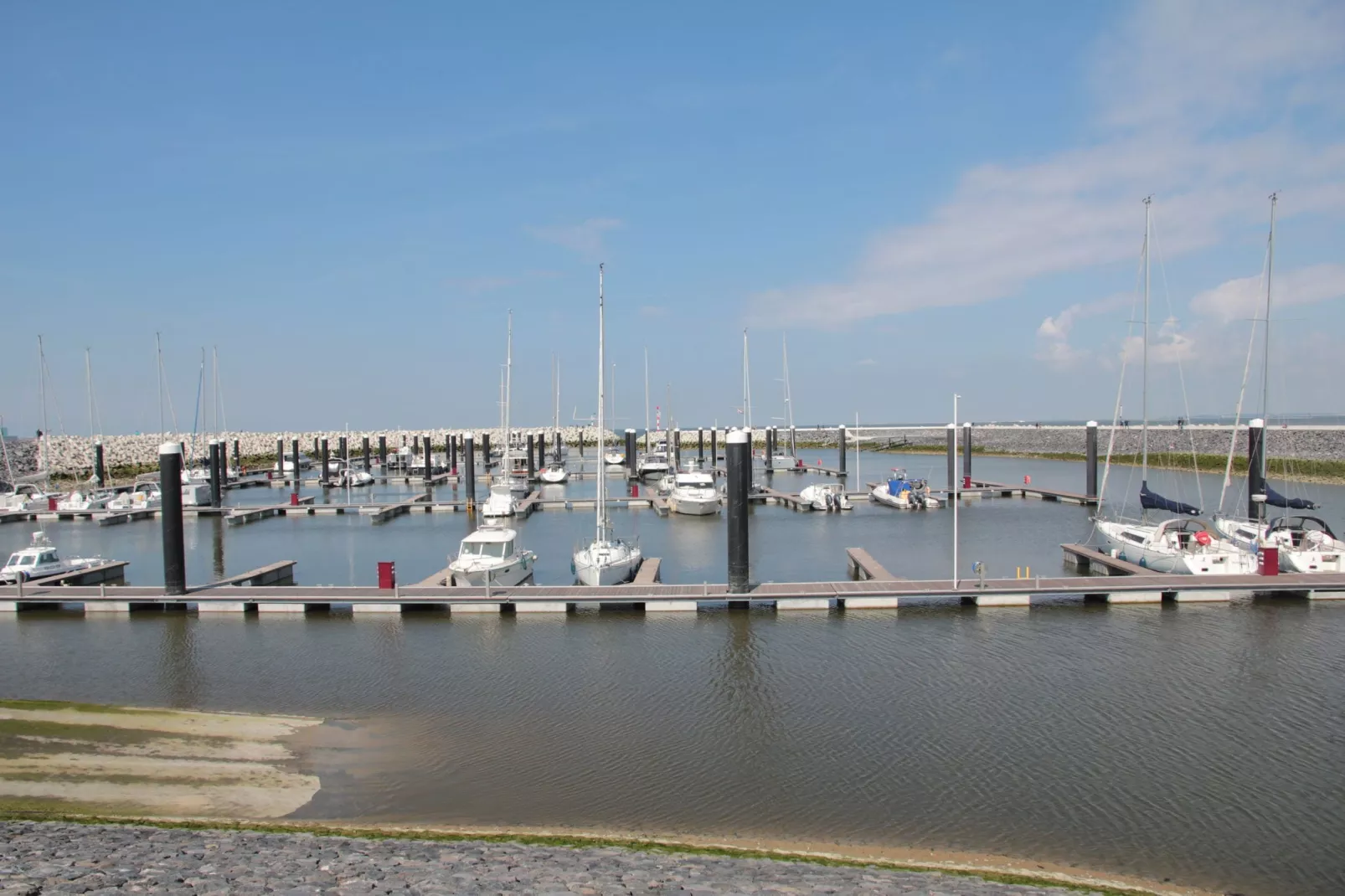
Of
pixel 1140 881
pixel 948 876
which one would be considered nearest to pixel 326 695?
pixel 948 876

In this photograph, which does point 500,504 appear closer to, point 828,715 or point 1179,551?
point 1179,551

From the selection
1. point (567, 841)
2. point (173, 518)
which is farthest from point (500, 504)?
point (567, 841)

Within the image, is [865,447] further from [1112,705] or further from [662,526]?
[1112,705]

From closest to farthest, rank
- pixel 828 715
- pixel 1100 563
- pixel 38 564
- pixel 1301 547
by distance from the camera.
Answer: pixel 828 715
pixel 1301 547
pixel 38 564
pixel 1100 563

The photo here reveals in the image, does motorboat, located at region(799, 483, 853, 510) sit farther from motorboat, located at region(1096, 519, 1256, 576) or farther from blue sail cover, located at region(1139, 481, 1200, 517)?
motorboat, located at region(1096, 519, 1256, 576)

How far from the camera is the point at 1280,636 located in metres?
20.5

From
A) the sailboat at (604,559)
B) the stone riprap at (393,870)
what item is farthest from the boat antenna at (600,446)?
the stone riprap at (393,870)

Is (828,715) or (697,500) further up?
(697,500)

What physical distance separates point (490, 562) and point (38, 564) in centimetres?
1544

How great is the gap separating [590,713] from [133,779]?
715 cm

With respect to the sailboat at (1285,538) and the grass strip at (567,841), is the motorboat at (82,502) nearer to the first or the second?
the grass strip at (567,841)

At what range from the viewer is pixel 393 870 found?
9711 mm

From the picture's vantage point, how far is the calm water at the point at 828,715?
11.7 metres

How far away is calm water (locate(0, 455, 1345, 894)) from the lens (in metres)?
11.7
